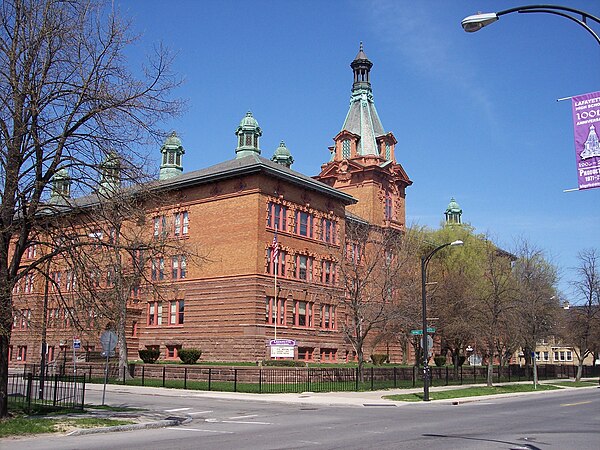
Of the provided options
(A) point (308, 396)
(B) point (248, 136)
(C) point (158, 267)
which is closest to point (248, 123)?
(B) point (248, 136)

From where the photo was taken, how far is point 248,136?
6900cm

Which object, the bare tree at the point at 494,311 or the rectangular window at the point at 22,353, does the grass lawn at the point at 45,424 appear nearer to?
the bare tree at the point at 494,311

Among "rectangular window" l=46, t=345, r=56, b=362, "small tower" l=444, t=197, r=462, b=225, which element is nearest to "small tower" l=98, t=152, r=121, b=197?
"rectangular window" l=46, t=345, r=56, b=362

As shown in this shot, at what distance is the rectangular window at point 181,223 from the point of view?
5547 centimetres

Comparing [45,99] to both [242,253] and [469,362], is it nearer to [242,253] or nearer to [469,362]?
[242,253]

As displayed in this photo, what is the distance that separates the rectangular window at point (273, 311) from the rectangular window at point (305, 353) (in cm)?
343

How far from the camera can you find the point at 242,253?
5069 centimetres

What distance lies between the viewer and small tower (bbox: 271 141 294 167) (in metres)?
84.2

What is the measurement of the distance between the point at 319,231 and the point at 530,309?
18278 millimetres

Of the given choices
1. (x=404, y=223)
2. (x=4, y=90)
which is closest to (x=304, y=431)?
(x=4, y=90)

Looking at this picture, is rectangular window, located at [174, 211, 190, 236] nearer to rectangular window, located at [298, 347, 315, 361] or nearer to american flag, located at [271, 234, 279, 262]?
american flag, located at [271, 234, 279, 262]

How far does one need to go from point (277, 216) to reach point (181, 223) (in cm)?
894

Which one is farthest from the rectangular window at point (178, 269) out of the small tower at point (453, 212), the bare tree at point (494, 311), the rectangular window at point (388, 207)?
the small tower at point (453, 212)

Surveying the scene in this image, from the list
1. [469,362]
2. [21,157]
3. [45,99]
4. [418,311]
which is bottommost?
[469,362]
